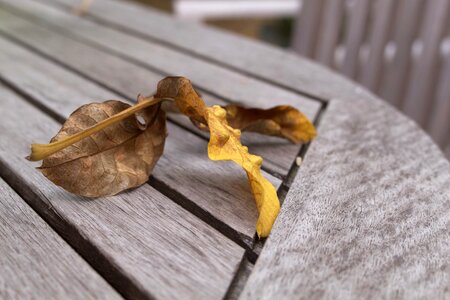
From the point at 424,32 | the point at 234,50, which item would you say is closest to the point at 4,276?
the point at 234,50

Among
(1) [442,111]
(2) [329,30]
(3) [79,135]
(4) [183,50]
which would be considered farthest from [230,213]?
(2) [329,30]

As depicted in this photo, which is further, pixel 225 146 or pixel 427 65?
pixel 427 65

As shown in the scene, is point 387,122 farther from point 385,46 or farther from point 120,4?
point 385,46

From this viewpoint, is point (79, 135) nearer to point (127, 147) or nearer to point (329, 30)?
point (127, 147)

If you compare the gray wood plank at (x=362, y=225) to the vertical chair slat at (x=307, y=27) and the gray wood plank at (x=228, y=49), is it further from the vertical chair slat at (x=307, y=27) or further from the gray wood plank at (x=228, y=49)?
the vertical chair slat at (x=307, y=27)

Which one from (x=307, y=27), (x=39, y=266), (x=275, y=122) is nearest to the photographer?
(x=39, y=266)

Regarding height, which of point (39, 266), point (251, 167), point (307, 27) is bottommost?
point (39, 266)

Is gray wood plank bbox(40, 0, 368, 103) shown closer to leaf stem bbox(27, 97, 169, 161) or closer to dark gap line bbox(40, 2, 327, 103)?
dark gap line bbox(40, 2, 327, 103)

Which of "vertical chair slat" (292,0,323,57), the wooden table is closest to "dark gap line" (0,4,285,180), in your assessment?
the wooden table
